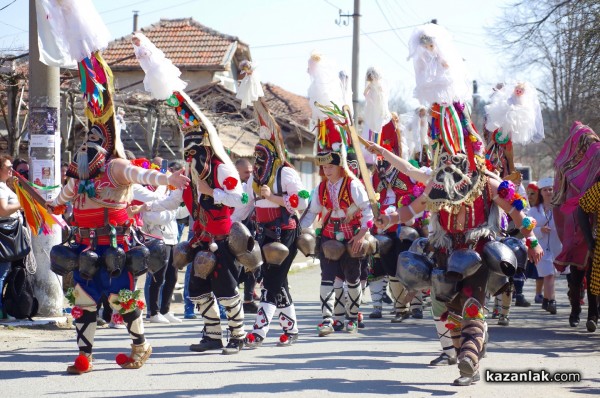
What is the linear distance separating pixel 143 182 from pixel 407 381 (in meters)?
2.82

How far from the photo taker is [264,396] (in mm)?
6961

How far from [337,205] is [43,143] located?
352 cm

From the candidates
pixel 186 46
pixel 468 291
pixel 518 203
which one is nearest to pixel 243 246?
pixel 468 291

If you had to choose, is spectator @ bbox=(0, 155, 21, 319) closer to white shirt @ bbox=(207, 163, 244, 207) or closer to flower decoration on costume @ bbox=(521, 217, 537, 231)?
white shirt @ bbox=(207, 163, 244, 207)

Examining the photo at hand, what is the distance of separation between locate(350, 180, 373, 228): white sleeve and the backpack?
13.0 ft

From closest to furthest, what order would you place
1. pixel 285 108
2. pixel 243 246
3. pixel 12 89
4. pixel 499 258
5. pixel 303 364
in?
pixel 499 258, pixel 303 364, pixel 243 246, pixel 12 89, pixel 285 108

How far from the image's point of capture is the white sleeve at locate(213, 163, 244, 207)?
8336 millimetres

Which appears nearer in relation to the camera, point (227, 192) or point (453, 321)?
point (453, 321)

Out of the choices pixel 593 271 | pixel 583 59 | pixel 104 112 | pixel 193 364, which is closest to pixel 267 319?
pixel 193 364

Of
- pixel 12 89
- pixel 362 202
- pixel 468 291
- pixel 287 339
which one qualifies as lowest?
pixel 287 339

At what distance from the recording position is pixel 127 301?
26.0 feet

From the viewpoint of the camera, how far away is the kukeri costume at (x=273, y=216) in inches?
366

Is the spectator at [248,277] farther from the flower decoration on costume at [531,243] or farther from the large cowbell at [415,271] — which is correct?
the flower decoration on costume at [531,243]

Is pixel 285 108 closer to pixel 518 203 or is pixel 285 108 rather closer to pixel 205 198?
pixel 205 198
